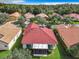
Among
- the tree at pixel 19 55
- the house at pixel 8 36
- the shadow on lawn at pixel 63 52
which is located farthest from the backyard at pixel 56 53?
the tree at pixel 19 55

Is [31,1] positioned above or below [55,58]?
above

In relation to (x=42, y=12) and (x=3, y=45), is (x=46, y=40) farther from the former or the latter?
(x=42, y=12)

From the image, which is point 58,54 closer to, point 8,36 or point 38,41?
point 38,41

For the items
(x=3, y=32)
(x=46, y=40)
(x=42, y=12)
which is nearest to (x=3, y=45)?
(x=3, y=32)

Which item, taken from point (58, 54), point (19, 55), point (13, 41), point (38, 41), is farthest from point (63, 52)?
point (19, 55)

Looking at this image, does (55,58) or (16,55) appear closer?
(16,55)

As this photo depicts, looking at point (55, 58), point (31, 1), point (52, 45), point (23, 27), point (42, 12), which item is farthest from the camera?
point (31, 1)

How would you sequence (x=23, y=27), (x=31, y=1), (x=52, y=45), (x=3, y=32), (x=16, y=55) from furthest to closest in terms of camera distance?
(x=31, y=1) < (x=23, y=27) < (x=3, y=32) < (x=52, y=45) < (x=16, y=55)
